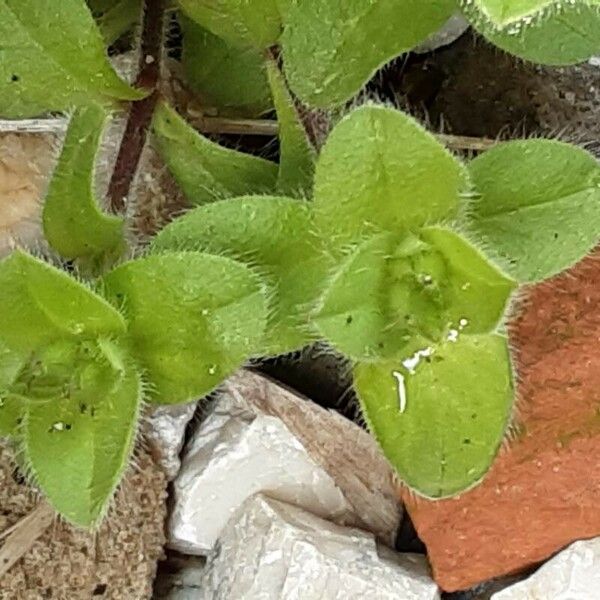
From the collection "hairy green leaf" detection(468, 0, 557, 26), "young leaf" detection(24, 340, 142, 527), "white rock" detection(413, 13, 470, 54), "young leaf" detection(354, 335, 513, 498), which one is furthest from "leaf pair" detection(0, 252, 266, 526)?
"white rock" detection(413, 13, 470, 54)

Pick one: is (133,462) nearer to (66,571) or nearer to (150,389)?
(66,571)

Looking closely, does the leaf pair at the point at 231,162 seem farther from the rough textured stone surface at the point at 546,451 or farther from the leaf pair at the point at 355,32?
the rough textured stone surface at the point at 546,451

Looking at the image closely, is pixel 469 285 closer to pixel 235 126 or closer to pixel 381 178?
pixel 381 178

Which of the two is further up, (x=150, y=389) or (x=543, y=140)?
(x=543, y=140)

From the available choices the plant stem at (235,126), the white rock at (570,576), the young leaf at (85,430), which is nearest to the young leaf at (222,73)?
the plant stem at (235,126)

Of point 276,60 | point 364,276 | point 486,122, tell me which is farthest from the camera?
point 486,122

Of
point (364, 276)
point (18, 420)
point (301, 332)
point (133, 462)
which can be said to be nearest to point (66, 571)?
point (133, 462)

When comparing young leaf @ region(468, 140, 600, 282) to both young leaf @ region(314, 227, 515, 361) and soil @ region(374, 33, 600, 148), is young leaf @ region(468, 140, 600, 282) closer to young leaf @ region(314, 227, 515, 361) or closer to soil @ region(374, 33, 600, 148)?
young leaf @ region(314, 227, 515, 361)
